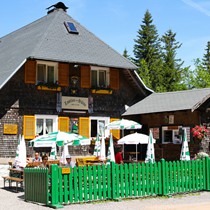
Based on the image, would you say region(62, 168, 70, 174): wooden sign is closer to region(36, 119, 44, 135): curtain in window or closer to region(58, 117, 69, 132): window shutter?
region(36, 119, 44, 135): curtain in window

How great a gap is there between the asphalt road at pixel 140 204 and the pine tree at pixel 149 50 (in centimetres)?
4211

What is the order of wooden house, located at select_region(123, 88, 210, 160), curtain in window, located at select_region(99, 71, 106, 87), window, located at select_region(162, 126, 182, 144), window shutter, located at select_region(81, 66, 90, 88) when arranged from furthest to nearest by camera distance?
curtain in window, located at select_region(99, 71, 106, 87)
window shutter, located at select_region(81, 66, 90, 88)
window, located at select_region(162, 126, 182, 144)
wooden house, located at select_region(123, 88, 210, 160)

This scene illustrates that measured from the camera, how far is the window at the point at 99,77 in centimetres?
2540

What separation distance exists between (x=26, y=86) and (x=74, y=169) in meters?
11.6

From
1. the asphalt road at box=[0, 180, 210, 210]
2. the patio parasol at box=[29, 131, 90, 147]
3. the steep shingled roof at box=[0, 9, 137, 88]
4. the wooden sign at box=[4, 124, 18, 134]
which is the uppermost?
the steep shingled roof at box=[0, 9, 137, 88]

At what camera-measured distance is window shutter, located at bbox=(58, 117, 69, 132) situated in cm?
2366

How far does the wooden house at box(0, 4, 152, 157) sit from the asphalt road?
29.5ft

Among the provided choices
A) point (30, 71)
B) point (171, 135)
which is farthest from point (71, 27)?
point (171, 135)

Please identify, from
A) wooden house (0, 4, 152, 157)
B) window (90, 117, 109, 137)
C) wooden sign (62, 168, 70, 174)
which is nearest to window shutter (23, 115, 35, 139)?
wooden house (0, 4, 152, 157)

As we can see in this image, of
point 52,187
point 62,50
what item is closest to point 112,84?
point 62,50

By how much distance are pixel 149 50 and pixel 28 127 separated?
123 ft

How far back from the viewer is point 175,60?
61.1 m

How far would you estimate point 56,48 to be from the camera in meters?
23.8

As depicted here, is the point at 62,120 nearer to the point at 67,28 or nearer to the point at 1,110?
the point at 1,110
